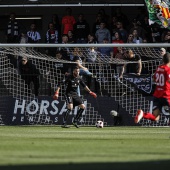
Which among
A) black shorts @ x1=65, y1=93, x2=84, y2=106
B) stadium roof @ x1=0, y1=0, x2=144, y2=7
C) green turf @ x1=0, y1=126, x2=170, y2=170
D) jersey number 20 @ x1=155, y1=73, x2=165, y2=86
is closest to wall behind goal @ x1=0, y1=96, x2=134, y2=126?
black shorts @ x1=65, y1=93, x2=84, y2=106

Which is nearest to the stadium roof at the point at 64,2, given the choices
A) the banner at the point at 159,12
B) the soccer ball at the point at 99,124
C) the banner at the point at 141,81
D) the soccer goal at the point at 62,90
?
the banner at the point at 159,12

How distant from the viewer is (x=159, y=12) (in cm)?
2486

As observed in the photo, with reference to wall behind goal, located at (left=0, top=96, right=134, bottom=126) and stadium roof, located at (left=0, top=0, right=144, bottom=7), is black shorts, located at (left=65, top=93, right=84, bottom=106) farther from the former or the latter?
stadium roof, located at (left=0, top=0, right=144, bottom=7)

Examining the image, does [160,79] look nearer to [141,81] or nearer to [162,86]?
[162,86]

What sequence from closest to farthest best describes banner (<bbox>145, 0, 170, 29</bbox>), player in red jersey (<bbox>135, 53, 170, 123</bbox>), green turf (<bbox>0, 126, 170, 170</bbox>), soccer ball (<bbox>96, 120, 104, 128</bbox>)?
green turf (<bbox>0, 126, 170, 170</bbox>), player in red jersey (<bbox>135, 53, 170, 123</bbox>), soccer ball (<bbox>96, 120, 104, 128</bbox>), banner (<bbox>145, 0, 170, 29</bbox>)

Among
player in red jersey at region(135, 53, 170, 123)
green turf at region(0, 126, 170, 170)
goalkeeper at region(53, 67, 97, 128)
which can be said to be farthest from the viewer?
goalkeeper at region(53, 67, 97, 128)

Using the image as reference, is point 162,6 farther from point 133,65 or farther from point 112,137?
point 112,137

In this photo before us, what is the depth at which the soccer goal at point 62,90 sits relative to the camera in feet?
80.0

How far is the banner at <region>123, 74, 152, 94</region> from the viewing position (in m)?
24.4

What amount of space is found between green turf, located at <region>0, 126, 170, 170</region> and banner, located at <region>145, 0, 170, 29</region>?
835 cm

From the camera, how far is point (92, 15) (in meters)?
30.8

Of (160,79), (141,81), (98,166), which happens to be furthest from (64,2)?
(98,166)

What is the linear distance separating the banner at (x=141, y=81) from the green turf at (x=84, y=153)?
7234 mm

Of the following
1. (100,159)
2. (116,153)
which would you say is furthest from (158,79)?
(100,159)
